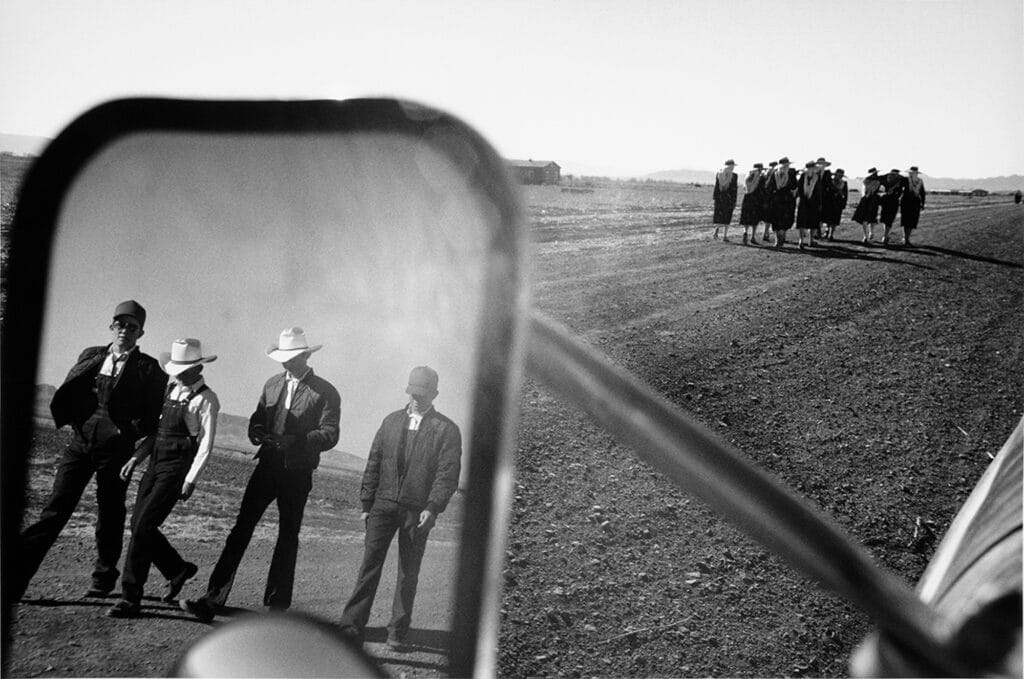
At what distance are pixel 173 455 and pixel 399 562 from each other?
66 centimetres

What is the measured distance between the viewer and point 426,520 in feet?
3.90

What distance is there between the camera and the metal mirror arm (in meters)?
0.78

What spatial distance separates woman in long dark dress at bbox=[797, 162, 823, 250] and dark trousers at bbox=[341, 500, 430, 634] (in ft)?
68.2

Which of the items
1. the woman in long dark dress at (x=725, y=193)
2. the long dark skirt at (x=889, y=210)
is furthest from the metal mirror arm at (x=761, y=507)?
the long dark skirt at (x=889, y=210)

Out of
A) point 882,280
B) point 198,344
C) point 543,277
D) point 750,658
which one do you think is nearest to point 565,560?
point 750,658

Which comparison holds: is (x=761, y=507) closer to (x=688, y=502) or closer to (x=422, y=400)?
(x=422, y=400)

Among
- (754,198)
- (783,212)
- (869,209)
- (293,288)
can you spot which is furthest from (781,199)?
(293,288)

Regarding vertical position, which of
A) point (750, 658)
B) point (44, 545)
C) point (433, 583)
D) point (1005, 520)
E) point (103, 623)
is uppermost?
point (1005, 520)

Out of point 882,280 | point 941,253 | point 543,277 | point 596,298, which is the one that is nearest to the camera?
point 596,298

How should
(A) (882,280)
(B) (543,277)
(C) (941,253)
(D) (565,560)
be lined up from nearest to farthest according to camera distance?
(D) (565,560) < (B) (543,277) < (A) (882,280) < (C) (941,253)

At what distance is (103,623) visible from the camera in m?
2.59

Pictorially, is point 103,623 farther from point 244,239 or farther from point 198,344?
point 244,239

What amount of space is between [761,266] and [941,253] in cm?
720

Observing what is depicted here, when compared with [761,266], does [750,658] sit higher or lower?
lower
